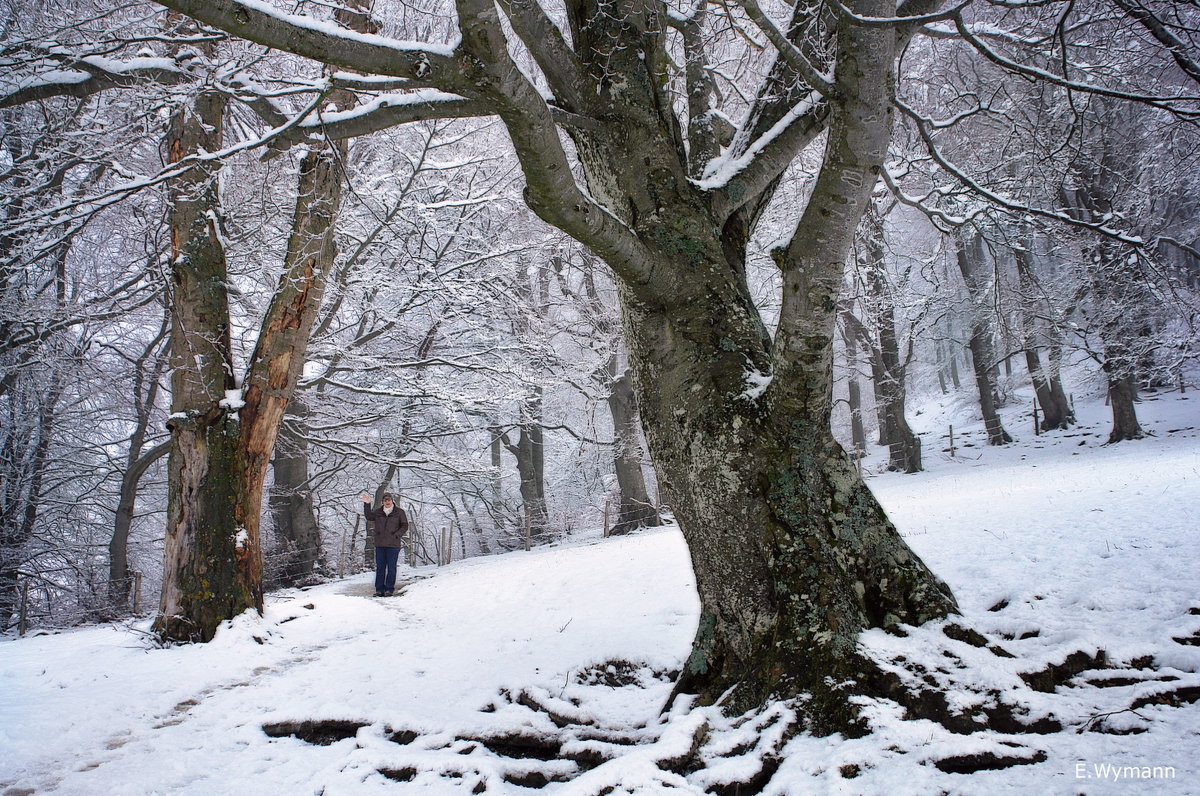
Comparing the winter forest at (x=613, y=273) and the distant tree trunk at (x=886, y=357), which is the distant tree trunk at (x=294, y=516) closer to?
the winter forest at (x=613, y=273)

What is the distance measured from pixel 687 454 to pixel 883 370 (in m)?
15.2

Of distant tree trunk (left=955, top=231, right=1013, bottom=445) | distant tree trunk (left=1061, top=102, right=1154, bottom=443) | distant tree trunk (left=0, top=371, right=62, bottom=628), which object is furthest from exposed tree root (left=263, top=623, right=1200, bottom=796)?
distant tree trunk (left=955, top=231, right=1013, bottom=445)

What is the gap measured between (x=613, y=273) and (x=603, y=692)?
2.45 meters

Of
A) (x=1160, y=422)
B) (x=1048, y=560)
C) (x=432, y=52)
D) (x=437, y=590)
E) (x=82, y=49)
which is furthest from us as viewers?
(x=1160, y=422)

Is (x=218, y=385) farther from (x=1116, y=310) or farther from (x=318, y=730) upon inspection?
(x=1116, y=310)

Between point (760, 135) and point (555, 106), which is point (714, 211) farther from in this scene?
point (555, 106)

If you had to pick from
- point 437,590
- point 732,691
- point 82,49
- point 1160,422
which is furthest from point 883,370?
point 82,49

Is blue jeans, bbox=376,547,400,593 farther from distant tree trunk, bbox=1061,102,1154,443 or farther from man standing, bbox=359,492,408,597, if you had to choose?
distant tree trunk, bbox=1061,102,1154,443

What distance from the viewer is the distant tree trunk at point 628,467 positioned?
14.8 metres

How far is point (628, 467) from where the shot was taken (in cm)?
1508

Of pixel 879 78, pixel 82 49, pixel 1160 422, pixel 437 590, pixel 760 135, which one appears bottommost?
Answer: pixel 437 590

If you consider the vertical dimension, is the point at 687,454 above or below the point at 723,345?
below

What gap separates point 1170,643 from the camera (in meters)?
2.96

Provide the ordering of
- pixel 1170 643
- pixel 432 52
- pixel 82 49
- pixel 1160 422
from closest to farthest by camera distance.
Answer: pixel 432 52 → pixel 1170 643 → pixel 82 49 → pixel 1160 422
